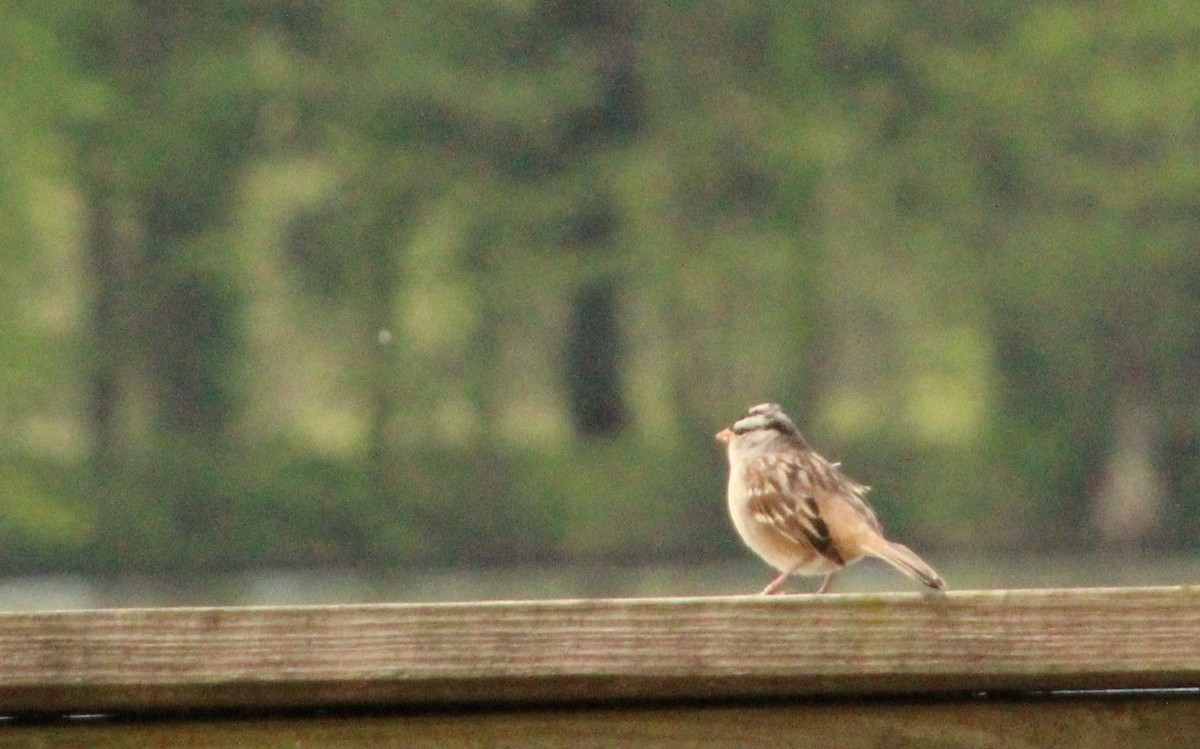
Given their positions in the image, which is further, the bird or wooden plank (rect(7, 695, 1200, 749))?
the bird

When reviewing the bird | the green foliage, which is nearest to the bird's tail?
the bird

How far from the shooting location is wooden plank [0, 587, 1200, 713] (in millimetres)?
2168

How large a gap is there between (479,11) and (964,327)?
305 inches

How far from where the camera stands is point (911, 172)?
31.5 m

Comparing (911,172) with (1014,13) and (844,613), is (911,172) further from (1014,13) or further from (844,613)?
(844,613)

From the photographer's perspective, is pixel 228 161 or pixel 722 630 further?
pixel 228 161

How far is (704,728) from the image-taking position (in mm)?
2217

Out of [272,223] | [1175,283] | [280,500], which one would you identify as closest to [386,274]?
[272,223]

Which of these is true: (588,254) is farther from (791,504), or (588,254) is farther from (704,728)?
(704,728)

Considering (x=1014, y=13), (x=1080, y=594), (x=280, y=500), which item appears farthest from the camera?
(x=1014, y=13)

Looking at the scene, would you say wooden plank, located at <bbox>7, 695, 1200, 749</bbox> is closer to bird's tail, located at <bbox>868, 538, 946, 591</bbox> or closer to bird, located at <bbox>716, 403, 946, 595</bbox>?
bird's tail, located at <bbox>868, 538, 946, 591</bbox>

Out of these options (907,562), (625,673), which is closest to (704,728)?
(625,673)

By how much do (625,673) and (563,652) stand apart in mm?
59

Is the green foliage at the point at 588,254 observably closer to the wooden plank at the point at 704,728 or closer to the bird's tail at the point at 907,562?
the bird's tail at the point at 907,562
